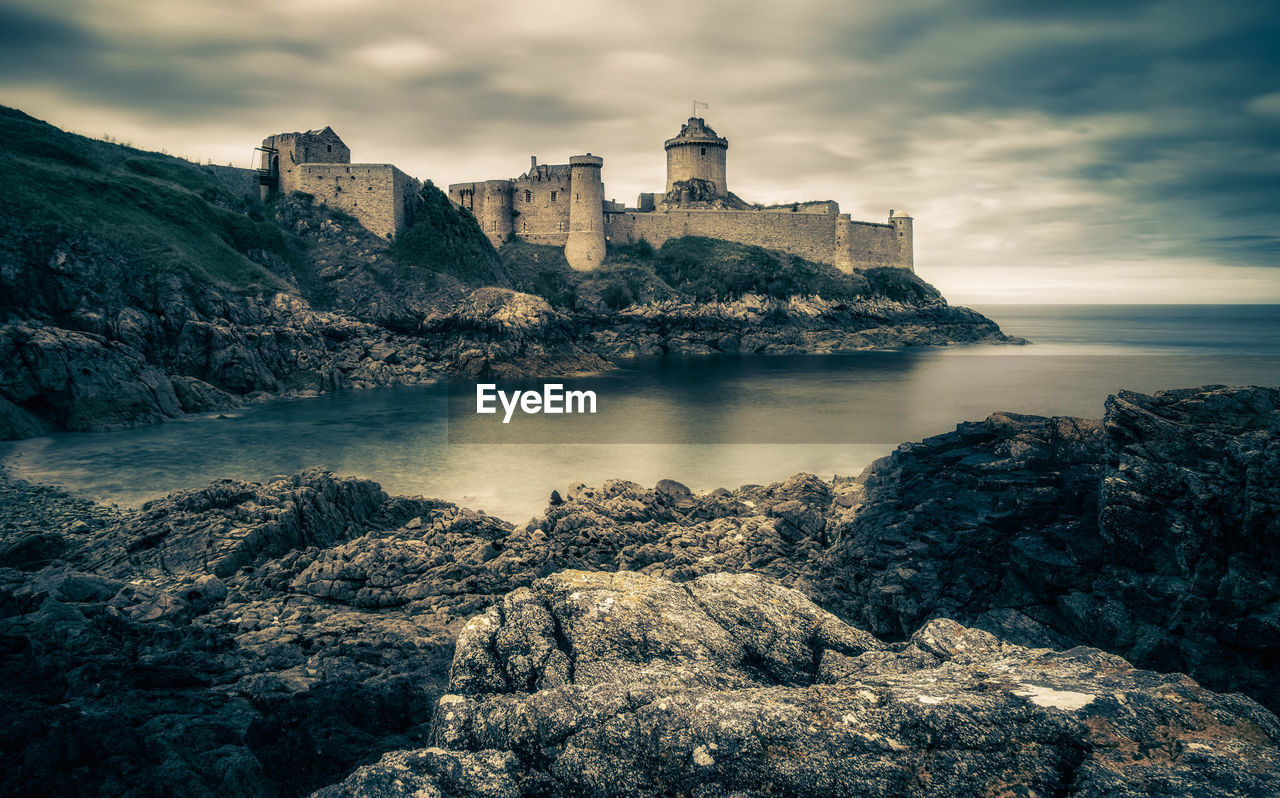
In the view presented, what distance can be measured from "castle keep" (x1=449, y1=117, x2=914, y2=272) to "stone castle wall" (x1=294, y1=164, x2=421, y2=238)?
1145 centimetres

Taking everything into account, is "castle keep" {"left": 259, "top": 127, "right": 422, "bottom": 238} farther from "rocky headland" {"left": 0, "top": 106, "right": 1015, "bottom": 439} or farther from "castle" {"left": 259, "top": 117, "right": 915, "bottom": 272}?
"rocky headland" {"left": 0, "top": 106, "right": 1015, "bottom": 439}

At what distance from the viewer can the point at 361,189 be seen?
42.9 meters

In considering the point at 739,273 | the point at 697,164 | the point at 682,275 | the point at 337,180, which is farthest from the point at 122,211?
the point at 697,164

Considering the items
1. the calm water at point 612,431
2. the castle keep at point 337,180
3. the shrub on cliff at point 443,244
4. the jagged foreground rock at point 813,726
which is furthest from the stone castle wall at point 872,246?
the jagged foreground rock at point 813,726

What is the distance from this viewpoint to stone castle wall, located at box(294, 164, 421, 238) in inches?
1681

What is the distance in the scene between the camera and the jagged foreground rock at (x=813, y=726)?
9.32ft

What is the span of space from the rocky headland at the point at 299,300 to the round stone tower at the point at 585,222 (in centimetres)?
160

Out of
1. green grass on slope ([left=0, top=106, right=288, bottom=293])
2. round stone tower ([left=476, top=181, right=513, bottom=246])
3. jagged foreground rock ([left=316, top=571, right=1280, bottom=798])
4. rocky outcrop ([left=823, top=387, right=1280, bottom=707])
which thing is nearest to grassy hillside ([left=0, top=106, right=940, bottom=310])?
green grass on slope ([left=0, top=106, right=288, bottom=293])

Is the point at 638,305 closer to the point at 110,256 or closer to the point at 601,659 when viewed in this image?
the point at 110,256

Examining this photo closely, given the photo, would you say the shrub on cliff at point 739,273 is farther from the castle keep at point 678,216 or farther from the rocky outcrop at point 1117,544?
the rocky outcrop at point 1117,544

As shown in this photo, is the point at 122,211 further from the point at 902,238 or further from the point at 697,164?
the point at 902,238

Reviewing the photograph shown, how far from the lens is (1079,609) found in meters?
6.03

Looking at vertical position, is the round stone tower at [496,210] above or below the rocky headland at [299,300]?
above

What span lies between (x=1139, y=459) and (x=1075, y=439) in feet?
7.67
